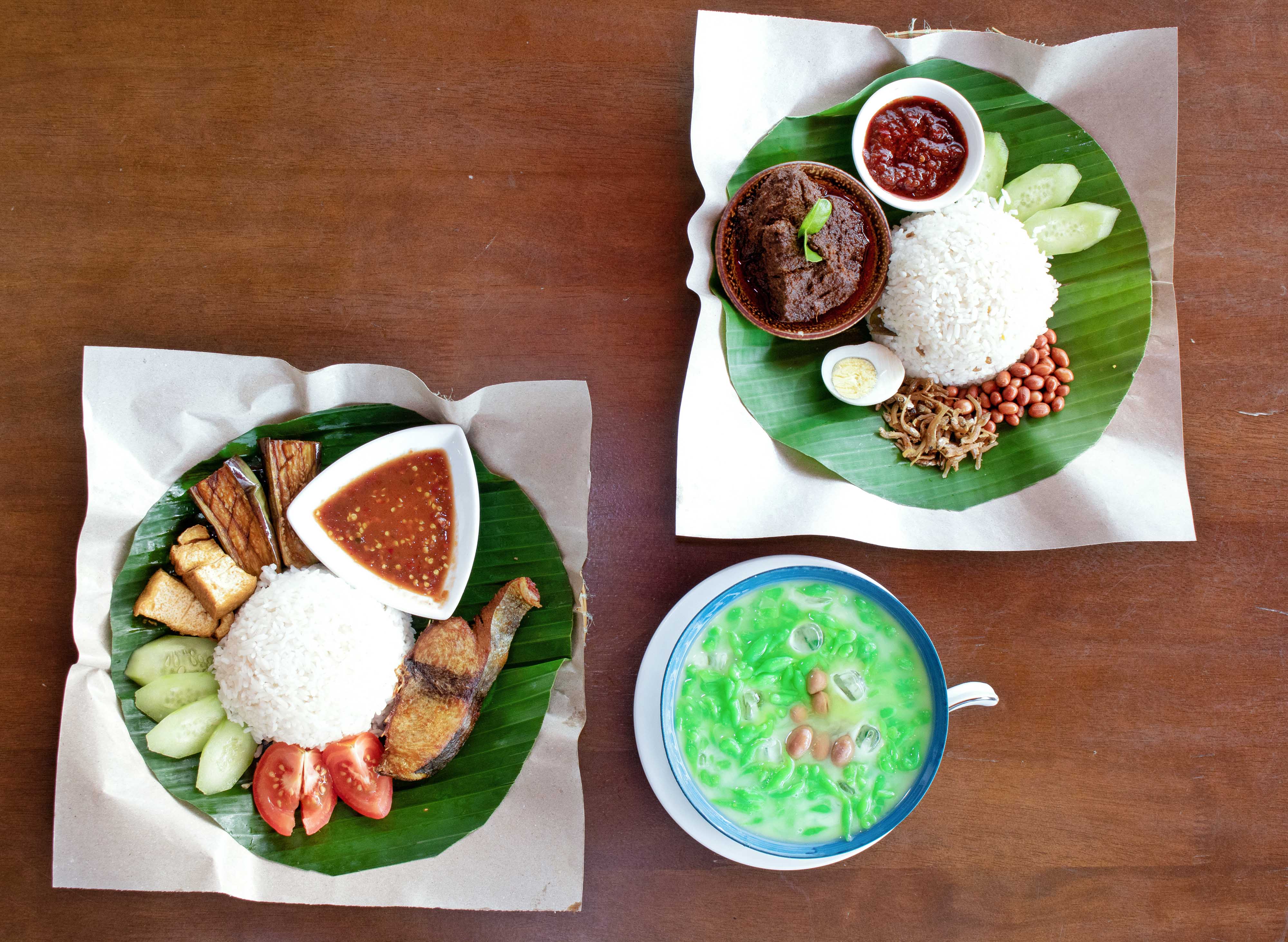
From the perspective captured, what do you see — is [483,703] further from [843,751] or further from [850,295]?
[850,295]

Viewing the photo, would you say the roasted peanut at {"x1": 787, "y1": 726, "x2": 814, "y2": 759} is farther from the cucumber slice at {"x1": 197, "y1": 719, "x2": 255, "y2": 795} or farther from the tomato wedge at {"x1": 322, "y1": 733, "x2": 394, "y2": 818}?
the cucumber slice at {"x1": 197, "y1": 719, "x2": 255, "y2": 795}

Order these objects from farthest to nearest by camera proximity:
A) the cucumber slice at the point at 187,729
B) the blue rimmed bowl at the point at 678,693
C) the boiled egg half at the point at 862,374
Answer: the boiled egg half at the point at 862,374
the cucumber slice at the point at 187,729
the blue rimmed bowl at the point at 678,693

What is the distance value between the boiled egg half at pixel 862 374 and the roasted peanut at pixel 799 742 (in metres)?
0.95

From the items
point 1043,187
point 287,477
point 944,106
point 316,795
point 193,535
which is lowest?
point 316,795

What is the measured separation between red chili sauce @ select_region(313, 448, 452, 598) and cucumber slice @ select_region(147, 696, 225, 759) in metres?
0.58

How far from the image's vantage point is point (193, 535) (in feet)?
7.41

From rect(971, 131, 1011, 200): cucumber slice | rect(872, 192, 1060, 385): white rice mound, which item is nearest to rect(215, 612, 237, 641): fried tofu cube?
rect(872, 192, 1060, 385): white rice mound

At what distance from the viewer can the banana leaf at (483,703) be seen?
7.29 feet

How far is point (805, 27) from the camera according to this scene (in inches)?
95.3

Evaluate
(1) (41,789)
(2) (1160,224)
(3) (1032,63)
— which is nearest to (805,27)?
(3) (1032,63)

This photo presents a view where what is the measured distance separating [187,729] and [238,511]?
607mm

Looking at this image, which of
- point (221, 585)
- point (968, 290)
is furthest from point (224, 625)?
point (968, 290)

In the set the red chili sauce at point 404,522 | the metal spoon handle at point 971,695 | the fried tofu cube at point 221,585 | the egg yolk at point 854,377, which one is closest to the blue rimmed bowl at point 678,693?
the metal spoon handle at point 971,695

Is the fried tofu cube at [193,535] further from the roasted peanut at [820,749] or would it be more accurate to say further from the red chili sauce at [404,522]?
the roasted peanut at [820,749]
